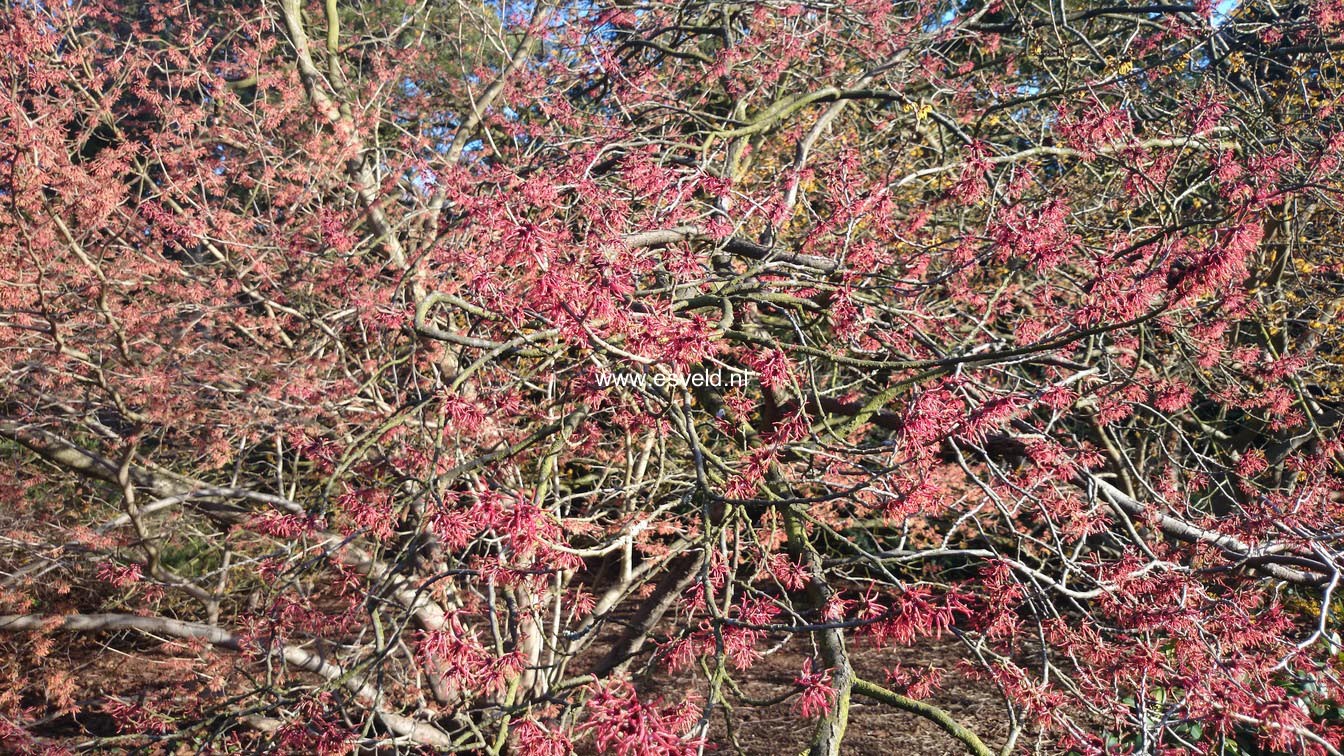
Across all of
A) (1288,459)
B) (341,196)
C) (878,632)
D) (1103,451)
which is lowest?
(1288,459)

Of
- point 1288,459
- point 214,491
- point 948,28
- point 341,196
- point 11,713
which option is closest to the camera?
point 214,491

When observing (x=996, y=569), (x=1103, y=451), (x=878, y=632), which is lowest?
(x=1103, y=451)

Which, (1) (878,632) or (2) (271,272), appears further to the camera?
(2) (271,272)

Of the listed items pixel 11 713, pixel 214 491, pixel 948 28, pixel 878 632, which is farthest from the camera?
pixel 948 28

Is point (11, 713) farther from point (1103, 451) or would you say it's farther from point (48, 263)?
point (1103, 451)

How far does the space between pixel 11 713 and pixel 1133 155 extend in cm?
716

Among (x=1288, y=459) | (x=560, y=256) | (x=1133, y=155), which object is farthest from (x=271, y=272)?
(x=1288, y=459)

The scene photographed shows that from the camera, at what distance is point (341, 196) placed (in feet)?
22.9

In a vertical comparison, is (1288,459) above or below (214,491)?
below

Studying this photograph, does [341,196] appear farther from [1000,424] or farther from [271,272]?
[1000,424]

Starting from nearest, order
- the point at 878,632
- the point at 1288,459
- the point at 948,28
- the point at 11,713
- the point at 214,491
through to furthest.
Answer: the point at 878,632
the point at 214,491
the point at 11,713
the point at 1288,459
the point at 948,28

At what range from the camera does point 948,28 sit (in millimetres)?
6559

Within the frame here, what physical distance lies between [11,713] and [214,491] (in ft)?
6.57

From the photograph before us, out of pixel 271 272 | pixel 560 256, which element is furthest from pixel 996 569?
pixel 271 272
